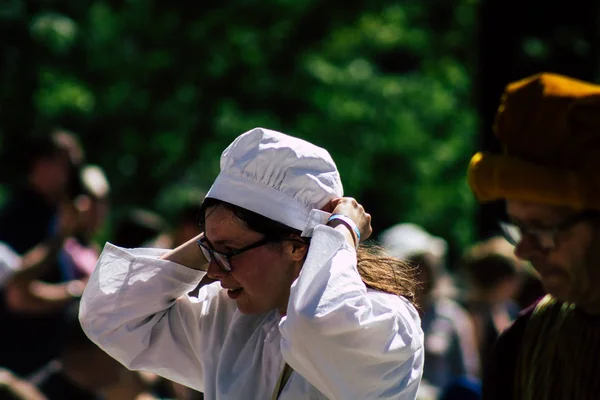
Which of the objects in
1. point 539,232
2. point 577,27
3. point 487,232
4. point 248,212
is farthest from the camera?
point 487,232

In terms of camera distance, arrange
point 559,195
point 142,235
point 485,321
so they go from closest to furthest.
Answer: point 559,195 < point 142,235 < point 485,321

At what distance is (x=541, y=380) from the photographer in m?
2.74

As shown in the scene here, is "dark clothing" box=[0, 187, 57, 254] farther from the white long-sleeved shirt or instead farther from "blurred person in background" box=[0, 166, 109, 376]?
the white long-sleeved shirt

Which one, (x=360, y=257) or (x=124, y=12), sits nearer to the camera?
(x=360, y=257)

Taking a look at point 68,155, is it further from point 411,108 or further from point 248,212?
point 411,108

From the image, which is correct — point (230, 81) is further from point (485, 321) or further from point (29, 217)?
point (29, 217)

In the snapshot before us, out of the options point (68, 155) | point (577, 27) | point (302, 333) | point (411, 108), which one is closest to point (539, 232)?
point (302, 333)

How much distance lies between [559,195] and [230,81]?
10146mm

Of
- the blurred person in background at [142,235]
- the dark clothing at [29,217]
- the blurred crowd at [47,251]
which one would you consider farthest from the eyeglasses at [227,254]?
the blurred person in background at [142,235]

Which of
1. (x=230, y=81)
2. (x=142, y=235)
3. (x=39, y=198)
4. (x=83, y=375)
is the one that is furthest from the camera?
(x=230, y=81)

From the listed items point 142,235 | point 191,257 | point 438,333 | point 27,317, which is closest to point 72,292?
point 27,317

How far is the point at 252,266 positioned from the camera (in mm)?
3010

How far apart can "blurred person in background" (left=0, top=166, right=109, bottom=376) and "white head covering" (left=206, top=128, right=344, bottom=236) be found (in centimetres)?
270

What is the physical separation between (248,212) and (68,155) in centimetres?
304
